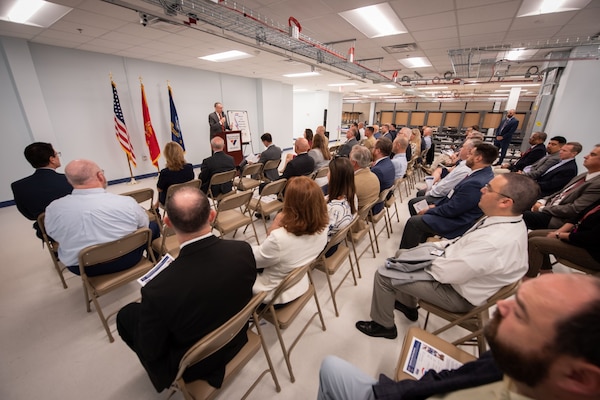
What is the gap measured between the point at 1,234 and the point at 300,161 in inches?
184

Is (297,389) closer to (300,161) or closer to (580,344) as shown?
(580,344)

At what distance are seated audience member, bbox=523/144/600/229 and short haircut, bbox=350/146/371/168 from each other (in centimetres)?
202

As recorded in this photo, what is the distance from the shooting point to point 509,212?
4.66 ft

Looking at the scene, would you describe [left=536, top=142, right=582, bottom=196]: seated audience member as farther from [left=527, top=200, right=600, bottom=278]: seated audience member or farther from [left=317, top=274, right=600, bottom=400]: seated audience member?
[left=317, top=274, right=600, bottom=400]: seated audience member

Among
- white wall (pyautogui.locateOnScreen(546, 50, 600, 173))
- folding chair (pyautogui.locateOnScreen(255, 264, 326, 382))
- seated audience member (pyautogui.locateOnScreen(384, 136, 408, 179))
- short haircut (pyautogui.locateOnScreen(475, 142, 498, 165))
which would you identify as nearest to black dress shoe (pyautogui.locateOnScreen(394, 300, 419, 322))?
folding chair (pyautogui.locateOnScreen(255, 264, 326, 382))

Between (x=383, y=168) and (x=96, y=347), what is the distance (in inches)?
132

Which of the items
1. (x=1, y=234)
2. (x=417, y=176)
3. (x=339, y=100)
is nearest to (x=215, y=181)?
(x=1, y=234)

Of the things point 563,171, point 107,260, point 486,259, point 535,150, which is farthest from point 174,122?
point 535,150

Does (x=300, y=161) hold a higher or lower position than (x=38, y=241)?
higher

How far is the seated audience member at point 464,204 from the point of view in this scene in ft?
7.40

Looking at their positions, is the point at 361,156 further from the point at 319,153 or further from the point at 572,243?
the point at 572,243

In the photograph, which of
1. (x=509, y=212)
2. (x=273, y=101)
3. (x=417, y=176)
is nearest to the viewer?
(x=509, y=212)

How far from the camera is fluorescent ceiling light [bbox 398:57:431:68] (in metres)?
6.03

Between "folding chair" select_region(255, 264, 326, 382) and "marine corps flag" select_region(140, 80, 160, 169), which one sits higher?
"marine corps flag" select_region(140, 80, 160, 169)
